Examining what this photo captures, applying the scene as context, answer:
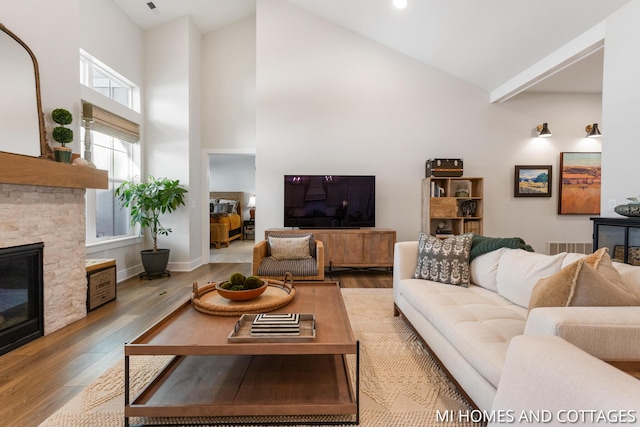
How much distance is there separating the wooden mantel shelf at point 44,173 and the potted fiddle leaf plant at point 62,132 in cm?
9

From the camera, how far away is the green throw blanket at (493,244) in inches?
98.8

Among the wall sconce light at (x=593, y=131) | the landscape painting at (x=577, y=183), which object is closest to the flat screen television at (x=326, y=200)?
the landscape painting at (x=577, y=183)

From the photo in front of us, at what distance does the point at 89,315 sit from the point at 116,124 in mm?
2524

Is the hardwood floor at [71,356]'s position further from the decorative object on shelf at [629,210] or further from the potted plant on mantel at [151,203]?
the decorative object on shelf at [629,210]

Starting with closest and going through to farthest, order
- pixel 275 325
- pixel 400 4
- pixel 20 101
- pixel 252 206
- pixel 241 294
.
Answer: pixel 275 325 < pixel 241 294 < pixel 20 101 < pixel 400 4 < pixel 252 206

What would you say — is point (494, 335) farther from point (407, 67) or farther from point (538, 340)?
point (407, 67)

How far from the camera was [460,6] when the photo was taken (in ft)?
12.0

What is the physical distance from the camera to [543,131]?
5.04 m

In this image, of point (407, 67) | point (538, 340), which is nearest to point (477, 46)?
point (407, 67)

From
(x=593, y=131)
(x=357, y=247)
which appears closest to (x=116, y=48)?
(x=357, y=247)

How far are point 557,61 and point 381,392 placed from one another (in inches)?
158

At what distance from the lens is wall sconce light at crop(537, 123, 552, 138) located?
5.02 meters

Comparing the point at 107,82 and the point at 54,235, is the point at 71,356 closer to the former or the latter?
the point at 54,235

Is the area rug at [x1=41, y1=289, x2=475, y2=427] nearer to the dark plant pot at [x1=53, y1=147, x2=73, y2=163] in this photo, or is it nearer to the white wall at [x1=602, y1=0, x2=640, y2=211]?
the dark plant pot at [x1=53, y1=147, x2=73, y2=163]
